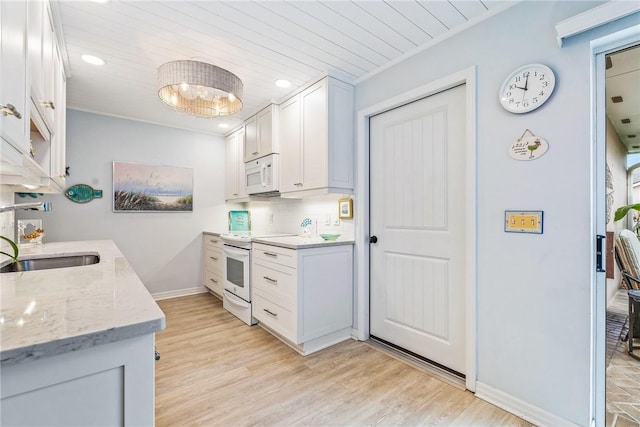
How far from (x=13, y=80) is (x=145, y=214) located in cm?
322

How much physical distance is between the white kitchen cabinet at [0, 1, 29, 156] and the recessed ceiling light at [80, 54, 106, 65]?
4.79ft

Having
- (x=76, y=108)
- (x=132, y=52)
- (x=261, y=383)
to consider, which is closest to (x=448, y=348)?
(x=261, y=383)

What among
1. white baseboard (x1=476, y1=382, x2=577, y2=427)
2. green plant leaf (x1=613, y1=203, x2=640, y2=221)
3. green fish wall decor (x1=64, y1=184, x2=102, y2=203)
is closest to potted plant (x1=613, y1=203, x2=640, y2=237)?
green plant leaf (x1=613, y1=203, x2=640, y2=221)

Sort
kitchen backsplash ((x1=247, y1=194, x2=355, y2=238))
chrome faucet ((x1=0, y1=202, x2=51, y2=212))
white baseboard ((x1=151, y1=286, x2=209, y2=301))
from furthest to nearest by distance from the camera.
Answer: white baseboard ((x1=151, y1=286, x2=209, y2=301)) < kitchen backsplash ((x1=247, y1=194, x2=355, y2=238)) < chrome faucet ((x1=0, y1=202, x2=51, y2=212))

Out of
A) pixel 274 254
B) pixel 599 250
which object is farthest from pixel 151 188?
pixel 599 250

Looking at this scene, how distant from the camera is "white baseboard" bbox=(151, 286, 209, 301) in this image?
395 cm

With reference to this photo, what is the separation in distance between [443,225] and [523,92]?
37.0 inches

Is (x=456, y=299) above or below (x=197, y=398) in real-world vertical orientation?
above

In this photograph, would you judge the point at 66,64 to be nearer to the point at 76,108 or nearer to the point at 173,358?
the point at 76,108

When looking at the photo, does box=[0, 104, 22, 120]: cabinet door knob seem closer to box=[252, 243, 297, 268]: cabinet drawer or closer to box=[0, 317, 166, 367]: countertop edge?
box=[0, 317, 166, 367]: countertop edge

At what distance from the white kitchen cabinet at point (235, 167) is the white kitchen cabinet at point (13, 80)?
2.84 m

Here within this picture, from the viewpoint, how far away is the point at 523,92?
166cm

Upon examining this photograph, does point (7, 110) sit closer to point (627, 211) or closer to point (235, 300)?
point (627, 211)

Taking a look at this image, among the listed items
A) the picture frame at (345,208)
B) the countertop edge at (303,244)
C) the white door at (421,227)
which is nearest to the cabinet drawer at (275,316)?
the countertop edge at (303,244)
